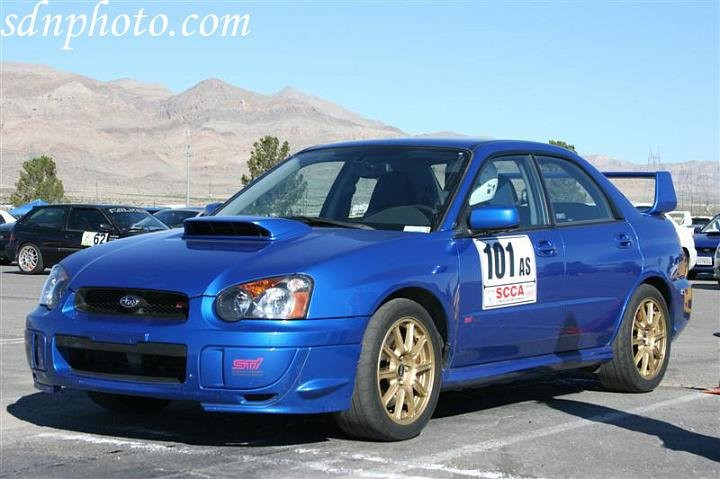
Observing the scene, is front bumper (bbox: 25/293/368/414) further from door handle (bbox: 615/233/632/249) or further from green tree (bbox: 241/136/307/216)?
door handle (bbox: 615/233/632/249)

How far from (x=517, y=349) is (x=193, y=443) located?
201 cm

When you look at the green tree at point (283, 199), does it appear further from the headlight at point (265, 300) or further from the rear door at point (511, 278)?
the headlight at point (265, 300)

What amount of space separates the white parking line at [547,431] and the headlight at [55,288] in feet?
7.00

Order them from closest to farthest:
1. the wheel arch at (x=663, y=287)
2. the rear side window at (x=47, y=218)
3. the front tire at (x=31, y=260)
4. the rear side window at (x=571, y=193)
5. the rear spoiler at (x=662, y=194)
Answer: the rear side window at (x=571, y=193)
the wheel arch at (x=663, y=287)
the rear spoiler at (x=662, y=194)
the front tire at (x=31, y=260)
the rear side window at (x=47, y=218)

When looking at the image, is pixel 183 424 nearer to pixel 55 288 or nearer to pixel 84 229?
pixel 55 288

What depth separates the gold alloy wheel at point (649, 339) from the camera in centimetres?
820

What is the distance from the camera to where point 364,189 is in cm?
727

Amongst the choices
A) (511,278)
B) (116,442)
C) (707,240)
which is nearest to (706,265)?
(707,240)

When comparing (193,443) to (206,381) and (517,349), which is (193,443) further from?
(517,349)

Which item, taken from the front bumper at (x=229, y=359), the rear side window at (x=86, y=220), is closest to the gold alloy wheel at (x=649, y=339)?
the front bumper at (x=229, y=359)

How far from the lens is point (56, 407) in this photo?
24.7 feet

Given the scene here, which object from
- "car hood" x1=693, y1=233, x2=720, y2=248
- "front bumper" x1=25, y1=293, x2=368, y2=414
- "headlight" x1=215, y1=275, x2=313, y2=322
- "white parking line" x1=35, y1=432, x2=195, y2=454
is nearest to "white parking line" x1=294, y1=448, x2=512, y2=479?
"front bumper" x1=25, y1=293, x2=368, y2=414

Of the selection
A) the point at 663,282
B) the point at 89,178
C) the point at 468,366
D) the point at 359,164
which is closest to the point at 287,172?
the point at 359,164

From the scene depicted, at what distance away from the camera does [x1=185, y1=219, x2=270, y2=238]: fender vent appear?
6404 mm
